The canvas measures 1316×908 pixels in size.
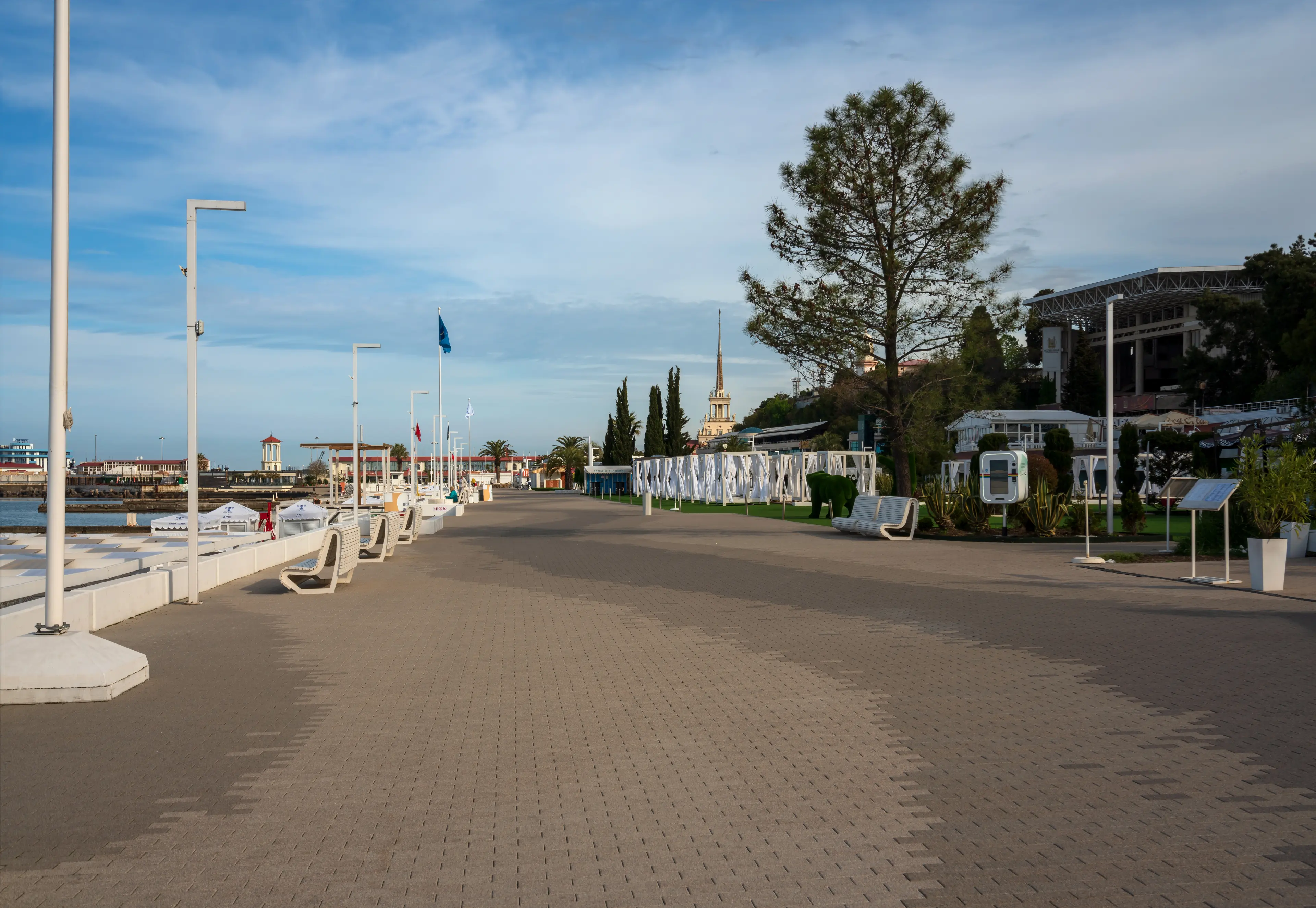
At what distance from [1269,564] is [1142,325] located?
293 ft

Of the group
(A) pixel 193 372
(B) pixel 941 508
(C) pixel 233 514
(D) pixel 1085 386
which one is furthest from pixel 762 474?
(D) pixel 1085 386

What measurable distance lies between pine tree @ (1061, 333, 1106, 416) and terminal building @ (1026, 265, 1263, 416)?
177cm

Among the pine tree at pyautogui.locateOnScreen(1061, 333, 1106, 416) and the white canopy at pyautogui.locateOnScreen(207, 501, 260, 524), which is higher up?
the pine tree at pyautogui.locateOnScreen(1061, 333, 1106, 416)

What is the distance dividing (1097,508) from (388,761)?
30288 mm

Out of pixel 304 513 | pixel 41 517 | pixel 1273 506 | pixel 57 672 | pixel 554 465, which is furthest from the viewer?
Result: pixel 554 465

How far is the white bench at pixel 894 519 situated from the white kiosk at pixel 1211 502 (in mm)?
8457

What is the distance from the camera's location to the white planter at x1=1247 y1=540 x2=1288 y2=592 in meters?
13.0

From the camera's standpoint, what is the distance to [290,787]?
5.19 m

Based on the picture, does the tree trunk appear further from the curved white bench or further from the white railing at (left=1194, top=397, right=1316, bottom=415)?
the white railing at (left=1194, top=397, right=1316, bottom=415)

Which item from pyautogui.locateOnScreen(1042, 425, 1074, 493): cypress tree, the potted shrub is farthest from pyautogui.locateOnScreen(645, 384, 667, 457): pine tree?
the potted shrub

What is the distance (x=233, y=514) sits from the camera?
120 feet

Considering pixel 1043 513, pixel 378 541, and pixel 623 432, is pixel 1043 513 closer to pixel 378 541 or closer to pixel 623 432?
pixel 378 541

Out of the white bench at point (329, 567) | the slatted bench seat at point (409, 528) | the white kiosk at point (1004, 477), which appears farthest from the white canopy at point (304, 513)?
the white kiosk at point (1004, 477)

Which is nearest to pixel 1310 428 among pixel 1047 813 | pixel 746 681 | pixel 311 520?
pixel 746 681
